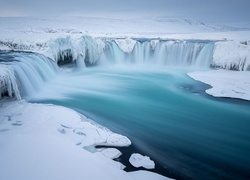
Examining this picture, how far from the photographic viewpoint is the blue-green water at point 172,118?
4.41m

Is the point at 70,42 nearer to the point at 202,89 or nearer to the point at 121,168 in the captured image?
the point at 202,89

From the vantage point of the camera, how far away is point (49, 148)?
14.0ft

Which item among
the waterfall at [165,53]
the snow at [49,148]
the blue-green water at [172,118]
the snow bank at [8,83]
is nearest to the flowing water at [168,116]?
the blue-green water at [172,118]

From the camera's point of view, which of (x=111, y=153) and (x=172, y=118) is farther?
(x=172, y=118)

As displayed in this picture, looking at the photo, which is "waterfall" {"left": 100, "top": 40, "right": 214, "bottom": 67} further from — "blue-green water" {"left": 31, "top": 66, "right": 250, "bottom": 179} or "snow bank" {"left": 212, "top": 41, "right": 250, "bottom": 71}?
"blue-green water" {"left": 31, "top": 66, "right": 250, "bottom": 179}

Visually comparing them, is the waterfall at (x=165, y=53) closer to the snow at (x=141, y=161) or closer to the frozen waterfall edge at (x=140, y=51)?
the frozen waterfall edge at (x=140, y=51)

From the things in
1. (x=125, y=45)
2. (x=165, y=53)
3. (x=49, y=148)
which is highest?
(x=125, y=45)

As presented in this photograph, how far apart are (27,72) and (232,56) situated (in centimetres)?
1119

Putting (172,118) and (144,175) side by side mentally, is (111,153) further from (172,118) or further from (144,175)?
(172,118)

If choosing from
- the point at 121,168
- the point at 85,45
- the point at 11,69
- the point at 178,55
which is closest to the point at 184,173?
the point at 121,168

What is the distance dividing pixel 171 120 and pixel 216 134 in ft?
4.04

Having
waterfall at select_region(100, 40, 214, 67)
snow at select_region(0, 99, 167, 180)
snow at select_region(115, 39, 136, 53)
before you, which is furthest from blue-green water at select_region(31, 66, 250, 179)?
snow at select_region(115, 39, 136, 53)

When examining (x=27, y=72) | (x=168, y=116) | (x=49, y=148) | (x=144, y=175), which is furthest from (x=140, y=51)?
(x=144, y=175)

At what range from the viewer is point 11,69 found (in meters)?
7.14
